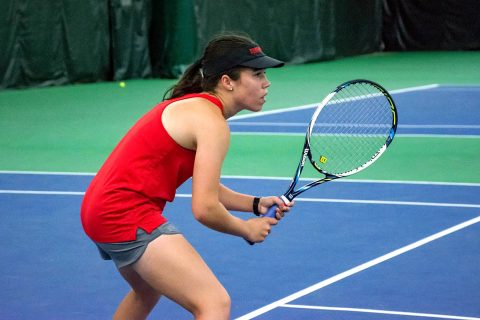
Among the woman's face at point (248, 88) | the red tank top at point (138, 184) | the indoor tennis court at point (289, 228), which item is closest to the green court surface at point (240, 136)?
the indoor tennis court at point (289, 228)

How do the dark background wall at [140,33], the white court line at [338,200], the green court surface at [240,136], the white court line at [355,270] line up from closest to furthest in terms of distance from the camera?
the white court line at [355,270]
the white court line at [338,200]
the green court surface at [240,136]
the dark background wall at [140,33]

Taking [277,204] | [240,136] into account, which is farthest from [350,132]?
[277,204]

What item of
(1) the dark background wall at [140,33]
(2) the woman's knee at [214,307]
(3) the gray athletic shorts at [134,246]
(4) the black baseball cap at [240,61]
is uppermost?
(4) the black baseball cap at [240,61]

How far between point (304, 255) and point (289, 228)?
2.40 ft

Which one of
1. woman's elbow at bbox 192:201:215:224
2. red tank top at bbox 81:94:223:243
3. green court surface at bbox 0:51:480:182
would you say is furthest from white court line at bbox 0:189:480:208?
woman's elbow at bbox 192:201:215:224

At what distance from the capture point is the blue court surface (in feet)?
16.9

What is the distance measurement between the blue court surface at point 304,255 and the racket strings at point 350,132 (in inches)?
15.5

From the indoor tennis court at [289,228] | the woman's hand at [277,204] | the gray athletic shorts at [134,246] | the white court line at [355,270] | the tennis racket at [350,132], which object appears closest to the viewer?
the gray athletic shorts at [134,246]

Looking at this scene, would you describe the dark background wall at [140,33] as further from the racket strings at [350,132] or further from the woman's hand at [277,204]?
the woman's hand at [277,204]

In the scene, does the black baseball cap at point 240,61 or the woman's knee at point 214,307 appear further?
the black baseball cap at point 240,61

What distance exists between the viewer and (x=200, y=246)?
253 inches

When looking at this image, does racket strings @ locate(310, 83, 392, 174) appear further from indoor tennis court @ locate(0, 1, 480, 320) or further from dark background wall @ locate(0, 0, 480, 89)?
dark background wall @ locate(0, 0, 480, 89)

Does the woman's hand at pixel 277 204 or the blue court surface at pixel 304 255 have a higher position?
the woman's hand at pixel 277 204

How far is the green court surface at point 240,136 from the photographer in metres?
9.20
